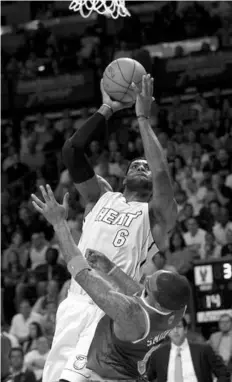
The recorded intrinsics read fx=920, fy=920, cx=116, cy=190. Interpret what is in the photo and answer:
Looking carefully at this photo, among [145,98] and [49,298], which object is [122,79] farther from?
[49,298]

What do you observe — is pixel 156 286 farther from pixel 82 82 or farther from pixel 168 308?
pixel 82 82

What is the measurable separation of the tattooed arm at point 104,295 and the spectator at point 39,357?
21.5 ft

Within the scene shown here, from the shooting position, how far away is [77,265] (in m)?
5.25

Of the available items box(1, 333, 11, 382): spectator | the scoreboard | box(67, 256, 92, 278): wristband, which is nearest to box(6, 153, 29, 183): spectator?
box(1, 333, 11, 382): spectator

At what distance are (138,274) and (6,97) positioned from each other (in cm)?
1312

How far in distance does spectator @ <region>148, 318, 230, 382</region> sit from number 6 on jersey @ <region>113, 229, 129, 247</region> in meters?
3.25

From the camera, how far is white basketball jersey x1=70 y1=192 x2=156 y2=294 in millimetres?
6352

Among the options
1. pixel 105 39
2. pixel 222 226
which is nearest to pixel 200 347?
pixel 222 226

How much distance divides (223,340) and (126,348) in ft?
18.7

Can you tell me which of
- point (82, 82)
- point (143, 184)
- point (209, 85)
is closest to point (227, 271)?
point (143, 184)

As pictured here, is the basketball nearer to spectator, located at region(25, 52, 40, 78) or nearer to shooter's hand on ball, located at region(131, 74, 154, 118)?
shooter's hand on ball, located at region(131, 74, 154, 118)

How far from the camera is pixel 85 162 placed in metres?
6.75

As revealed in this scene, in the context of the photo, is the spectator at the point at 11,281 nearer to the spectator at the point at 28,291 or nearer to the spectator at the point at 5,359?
the spectator at the point at 28,291

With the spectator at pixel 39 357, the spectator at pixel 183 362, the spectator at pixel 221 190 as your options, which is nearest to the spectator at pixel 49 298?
the spectator at pixel 39 357
